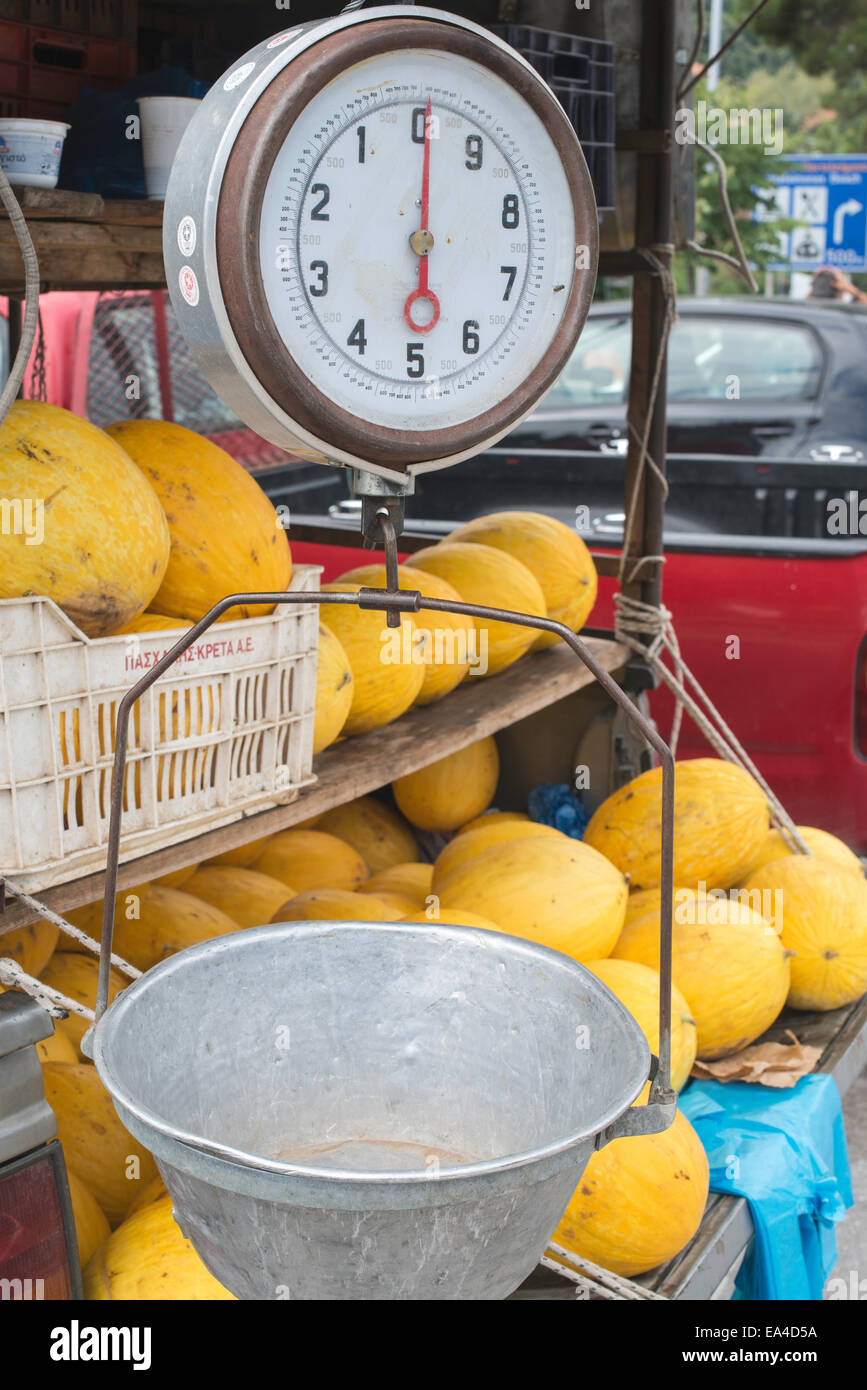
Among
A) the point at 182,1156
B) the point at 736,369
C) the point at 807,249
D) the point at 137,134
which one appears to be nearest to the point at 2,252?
the point at 137,134

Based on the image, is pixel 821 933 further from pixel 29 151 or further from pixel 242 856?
pixel 29 151

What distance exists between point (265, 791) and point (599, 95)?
1630 mm

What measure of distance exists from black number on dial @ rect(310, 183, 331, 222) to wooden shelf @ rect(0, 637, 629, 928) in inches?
36.2

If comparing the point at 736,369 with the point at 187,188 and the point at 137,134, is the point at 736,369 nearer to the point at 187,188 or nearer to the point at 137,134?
the point at 137,134

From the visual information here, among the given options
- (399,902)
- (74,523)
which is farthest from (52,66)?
(399,902)

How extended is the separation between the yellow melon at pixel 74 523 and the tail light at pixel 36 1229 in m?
0.71

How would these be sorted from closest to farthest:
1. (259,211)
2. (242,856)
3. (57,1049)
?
(259,211) < (57,1049) < (242,856)

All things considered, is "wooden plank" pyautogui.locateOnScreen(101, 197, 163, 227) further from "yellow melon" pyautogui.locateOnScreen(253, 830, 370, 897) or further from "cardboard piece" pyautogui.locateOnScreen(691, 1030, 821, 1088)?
"cardboard piece" pyautogui.locateOnScreen(691, 1030, 821, 1088)

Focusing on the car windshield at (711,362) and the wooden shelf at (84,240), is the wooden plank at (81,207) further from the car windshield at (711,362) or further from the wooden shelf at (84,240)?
the car windshield at (711,362)

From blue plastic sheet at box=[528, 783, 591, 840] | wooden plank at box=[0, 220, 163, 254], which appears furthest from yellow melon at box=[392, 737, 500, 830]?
wooden plank at box=[0, 220, 163, 254]

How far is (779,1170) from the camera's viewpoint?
229cm

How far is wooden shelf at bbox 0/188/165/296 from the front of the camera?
5.59 feet

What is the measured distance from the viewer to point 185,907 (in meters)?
2.38

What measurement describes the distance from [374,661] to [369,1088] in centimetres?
115
